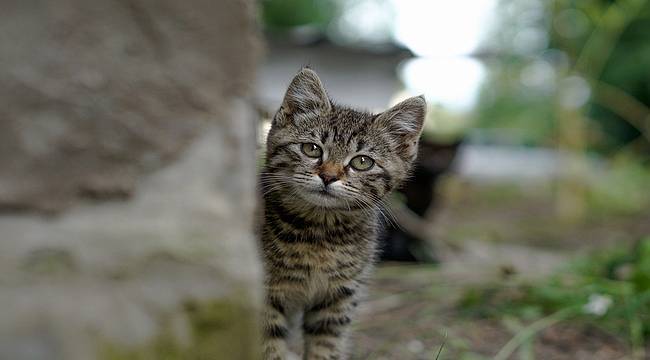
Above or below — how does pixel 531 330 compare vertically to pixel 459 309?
above

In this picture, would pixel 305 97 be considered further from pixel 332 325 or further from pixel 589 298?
pixel 589 298

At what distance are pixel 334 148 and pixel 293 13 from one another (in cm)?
1373

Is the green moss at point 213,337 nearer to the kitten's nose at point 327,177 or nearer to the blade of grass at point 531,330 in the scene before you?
the kitten's nose at point 327,177

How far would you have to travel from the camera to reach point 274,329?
2949 millimetres

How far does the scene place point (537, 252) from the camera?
7.01m

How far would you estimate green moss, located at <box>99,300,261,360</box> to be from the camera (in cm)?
169

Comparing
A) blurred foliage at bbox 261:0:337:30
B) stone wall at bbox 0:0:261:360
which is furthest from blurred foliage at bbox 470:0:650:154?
stone wall at bbox 0:0:261:360

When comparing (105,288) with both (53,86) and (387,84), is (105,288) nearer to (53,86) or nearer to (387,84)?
(53,86)

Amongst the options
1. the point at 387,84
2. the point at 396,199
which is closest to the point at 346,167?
the point at 396,199

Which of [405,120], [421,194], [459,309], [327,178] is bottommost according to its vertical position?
[459,309]

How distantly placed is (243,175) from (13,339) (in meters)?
0.64

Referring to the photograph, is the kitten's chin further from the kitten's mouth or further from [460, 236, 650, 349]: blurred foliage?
[460, 236, 650, 349]: blurred foliage

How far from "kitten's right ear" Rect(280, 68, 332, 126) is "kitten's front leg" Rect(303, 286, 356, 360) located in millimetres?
799

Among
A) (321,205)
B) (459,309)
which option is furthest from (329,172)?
(459,309)
